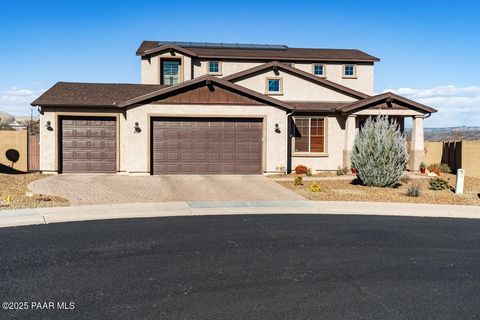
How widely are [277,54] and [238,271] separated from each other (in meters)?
26.3

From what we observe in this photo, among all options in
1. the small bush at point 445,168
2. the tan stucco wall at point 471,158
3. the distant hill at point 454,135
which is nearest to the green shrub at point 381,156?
the tan stucco wall at point 471,158

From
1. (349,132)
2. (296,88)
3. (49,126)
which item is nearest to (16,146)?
(49,126)

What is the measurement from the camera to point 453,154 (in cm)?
2792

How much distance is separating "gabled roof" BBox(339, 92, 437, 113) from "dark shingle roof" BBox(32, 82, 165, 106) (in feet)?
37.5

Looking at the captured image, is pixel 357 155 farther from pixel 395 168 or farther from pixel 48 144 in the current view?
pixel 48 144

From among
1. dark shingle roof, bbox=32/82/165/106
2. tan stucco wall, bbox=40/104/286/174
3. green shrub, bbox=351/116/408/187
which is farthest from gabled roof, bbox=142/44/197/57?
green shrub, bbox=351/116/408/187

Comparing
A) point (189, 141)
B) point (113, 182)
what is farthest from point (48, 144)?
point (189, 141)

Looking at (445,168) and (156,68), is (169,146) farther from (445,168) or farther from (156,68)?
(445,168)

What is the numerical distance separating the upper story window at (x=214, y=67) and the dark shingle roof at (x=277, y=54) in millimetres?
542

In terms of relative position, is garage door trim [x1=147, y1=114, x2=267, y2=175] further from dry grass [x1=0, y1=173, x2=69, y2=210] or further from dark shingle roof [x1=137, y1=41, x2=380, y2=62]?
dark shingle roof [x1=137, y1=41, x2=380, y2=62]

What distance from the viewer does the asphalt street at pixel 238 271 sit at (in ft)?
20.0

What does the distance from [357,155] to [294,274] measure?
13618 mm

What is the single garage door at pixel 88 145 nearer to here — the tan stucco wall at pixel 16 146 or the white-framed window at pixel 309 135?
the tan stucco wall at pixel 16 146

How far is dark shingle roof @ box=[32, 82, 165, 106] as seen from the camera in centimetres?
2294
